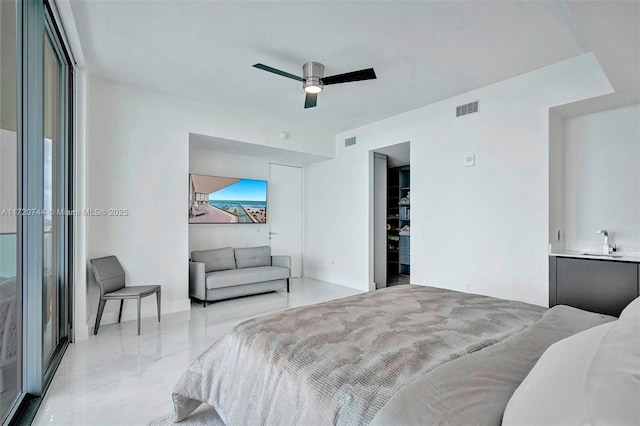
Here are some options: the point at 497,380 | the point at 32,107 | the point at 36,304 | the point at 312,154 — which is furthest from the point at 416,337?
the point at 312,154

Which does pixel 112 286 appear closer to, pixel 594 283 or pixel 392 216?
pixel 594 283

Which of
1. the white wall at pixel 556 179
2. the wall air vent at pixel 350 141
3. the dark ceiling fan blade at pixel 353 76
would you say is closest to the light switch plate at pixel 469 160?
the white wall at pixel 556 179

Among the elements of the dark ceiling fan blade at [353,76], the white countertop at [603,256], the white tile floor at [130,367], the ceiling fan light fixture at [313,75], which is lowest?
the white tile floor at [130,367]

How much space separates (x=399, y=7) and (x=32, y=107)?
8.65 feet

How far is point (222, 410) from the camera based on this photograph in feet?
5.22

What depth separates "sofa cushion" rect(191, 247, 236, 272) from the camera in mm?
4844

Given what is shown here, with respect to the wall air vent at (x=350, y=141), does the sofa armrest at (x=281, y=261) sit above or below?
below

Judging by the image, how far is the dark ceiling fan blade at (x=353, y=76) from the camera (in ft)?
9.77

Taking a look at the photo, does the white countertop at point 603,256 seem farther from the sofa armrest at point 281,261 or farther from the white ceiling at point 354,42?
the sofa armrest at point 281,261

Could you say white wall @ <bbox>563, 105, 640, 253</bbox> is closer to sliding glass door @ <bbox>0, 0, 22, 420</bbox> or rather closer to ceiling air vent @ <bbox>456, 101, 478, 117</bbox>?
ceiling air vent @ <bbox>456, 101, 478, 117</bbox>

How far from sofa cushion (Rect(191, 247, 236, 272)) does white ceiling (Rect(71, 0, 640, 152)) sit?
2.29 meters

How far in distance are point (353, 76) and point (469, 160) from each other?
2013 millimetres

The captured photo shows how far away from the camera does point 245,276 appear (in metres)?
4.75

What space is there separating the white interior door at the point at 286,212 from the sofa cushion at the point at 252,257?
26.9 inches
